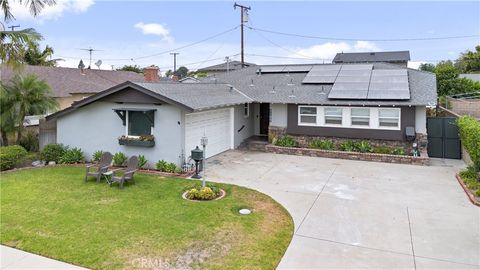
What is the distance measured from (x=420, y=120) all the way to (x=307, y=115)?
198 inches

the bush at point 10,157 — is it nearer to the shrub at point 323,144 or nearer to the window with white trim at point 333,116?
the shrub at point 323,144

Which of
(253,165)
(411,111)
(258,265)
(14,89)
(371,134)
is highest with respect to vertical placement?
(14,89)

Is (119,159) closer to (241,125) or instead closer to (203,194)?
(203,194)

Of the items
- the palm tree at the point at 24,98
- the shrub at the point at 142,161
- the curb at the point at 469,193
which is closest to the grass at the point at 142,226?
the shrub at the point at 142,161

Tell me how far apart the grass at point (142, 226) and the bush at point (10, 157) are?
2.78 metres

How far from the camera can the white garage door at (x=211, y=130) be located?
519 inches

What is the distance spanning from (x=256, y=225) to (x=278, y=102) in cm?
1026

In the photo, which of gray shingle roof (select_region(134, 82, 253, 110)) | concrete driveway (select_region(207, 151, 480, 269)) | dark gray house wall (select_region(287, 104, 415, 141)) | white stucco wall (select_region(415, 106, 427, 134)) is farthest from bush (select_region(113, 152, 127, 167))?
white stucco wall (select_region(415, 106, 427, 134))

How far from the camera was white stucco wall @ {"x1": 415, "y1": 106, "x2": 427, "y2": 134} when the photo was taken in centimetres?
1481

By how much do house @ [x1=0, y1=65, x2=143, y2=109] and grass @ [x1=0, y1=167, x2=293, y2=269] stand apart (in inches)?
505

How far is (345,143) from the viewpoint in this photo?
625 inches

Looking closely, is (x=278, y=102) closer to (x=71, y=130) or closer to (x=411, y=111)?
(x=411, y=111)

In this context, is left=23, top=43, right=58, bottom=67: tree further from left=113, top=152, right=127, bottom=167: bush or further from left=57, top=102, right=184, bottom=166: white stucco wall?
left=113, top=152, right=127, bottom=167: bush

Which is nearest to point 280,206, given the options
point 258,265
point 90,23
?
point 258,265
